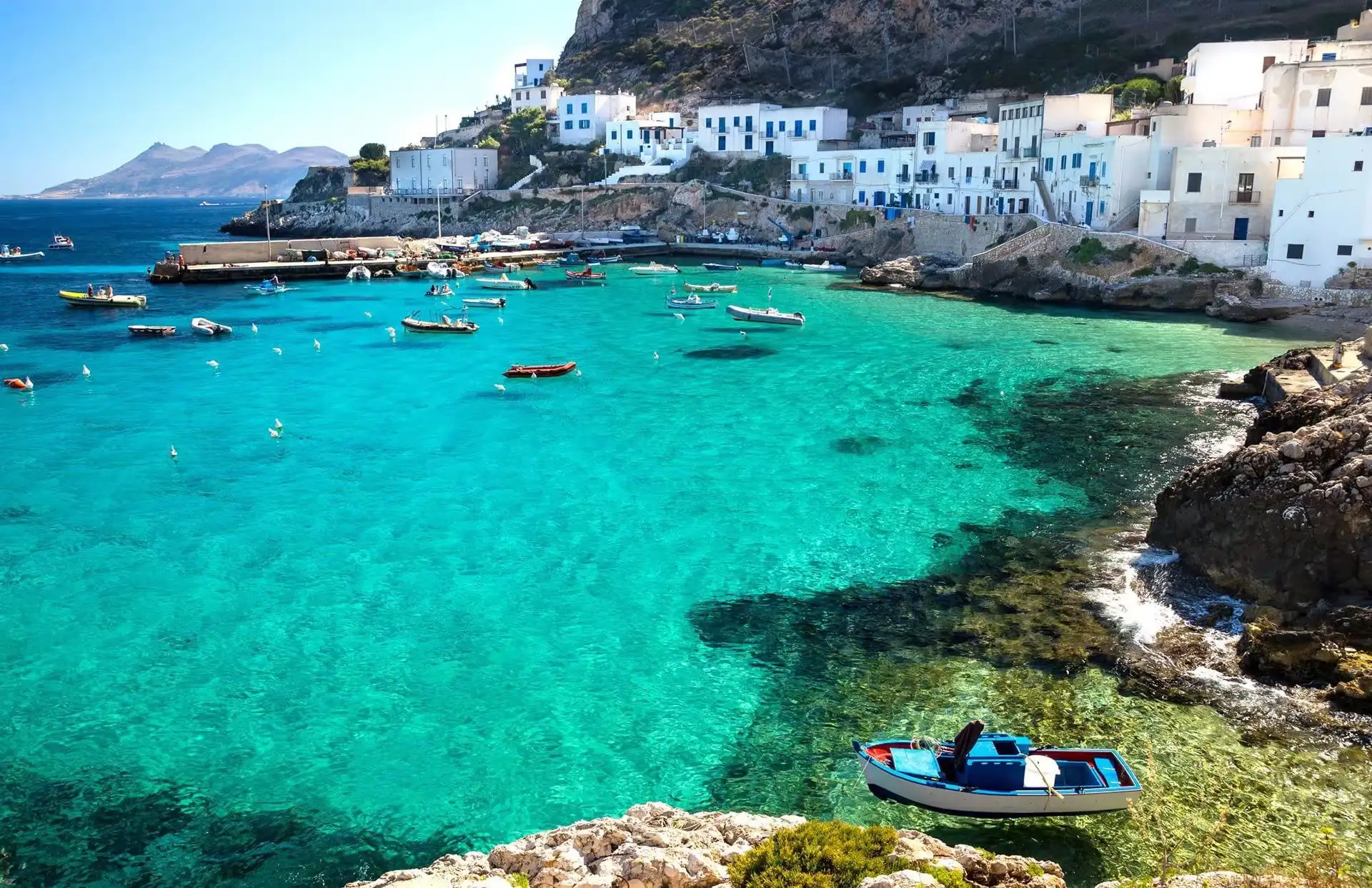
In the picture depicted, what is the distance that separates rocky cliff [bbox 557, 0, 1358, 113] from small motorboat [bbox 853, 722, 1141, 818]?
89725 mm

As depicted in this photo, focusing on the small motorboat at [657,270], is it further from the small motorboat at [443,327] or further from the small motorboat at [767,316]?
the small motorboat at [443,327]

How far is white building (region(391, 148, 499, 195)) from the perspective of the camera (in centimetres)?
11088

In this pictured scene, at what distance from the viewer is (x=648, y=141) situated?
346 feet

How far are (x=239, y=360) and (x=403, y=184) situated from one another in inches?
2761

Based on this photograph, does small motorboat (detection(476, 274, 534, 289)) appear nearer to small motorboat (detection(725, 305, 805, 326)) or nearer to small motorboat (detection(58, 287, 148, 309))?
small motorboat (detection(725, 305, 805, 326))

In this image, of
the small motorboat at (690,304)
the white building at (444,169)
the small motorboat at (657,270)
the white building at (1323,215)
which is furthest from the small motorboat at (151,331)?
the white building at (1323,215)

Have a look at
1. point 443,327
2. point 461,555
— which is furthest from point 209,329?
point 461,555

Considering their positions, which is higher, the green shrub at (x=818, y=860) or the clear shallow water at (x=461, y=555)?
the green shrub at (x=818, y=860)

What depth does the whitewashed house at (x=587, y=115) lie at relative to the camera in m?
111

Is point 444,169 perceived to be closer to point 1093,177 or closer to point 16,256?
point 16,256

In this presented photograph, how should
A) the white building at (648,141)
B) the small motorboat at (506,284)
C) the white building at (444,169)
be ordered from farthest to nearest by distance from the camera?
the white building at (444,169), the white building at (648,141), the small motorboat at (506,284)

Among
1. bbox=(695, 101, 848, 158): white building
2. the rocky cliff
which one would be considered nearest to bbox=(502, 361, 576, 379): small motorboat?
bbox=(695, 101, 848, 158): white building

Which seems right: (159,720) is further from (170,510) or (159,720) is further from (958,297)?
(958,297)

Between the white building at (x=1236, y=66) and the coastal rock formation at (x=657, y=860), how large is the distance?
63.9 meters
